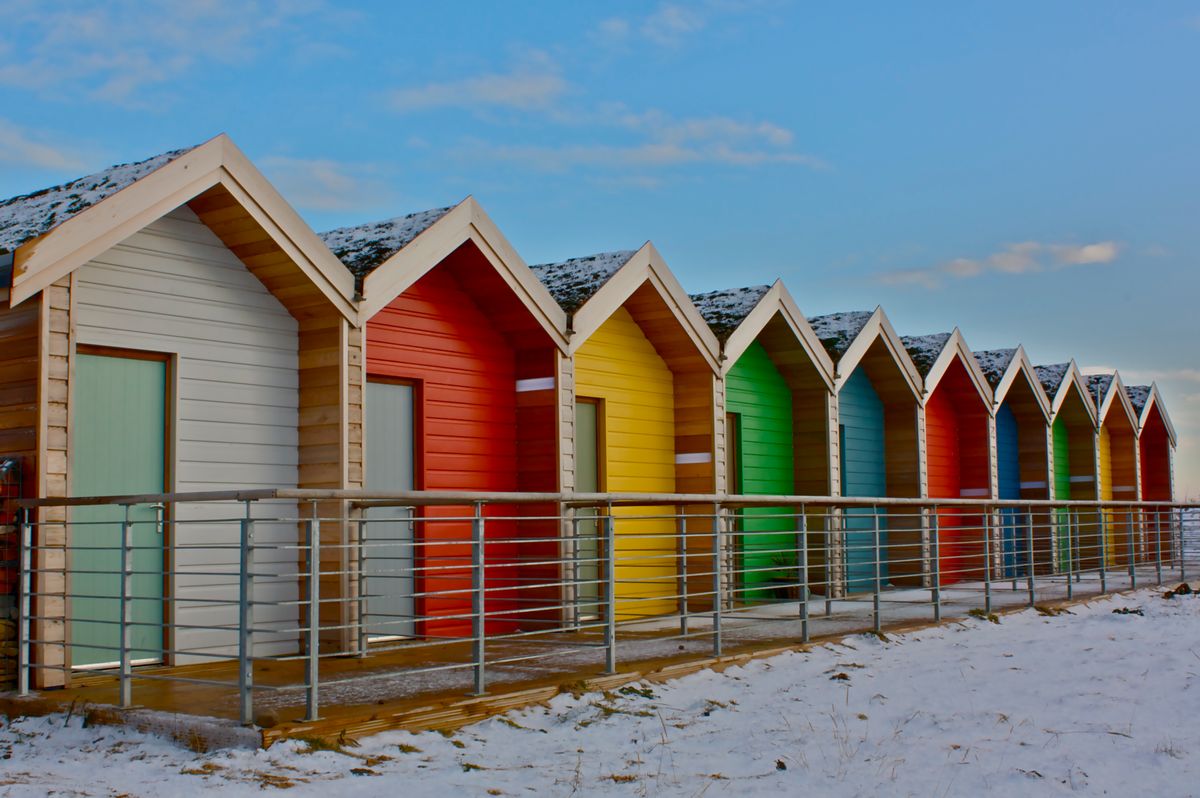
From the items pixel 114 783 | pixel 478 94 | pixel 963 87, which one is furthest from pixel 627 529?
pixel 114 783

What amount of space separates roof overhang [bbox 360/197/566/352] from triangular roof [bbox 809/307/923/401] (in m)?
5.37

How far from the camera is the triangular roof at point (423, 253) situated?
10195 millimetres

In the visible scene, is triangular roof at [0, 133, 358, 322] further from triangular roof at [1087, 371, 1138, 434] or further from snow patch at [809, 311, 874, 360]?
triangular roof at [1087, 371, 1138, 434]

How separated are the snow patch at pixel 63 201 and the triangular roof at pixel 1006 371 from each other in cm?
1405

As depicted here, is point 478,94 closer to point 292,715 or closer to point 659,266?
point 659,266

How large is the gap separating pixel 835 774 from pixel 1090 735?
1885 millimetres

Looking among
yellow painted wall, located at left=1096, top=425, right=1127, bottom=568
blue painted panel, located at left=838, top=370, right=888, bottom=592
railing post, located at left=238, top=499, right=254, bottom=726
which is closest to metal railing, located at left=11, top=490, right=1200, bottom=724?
railing post, located at left=238, top=499, right=254, bottom=726

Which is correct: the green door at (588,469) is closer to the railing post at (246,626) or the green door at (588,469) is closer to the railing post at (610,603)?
the railing post at (610,603)

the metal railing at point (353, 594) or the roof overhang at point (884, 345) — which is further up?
the roof overhang at point (884, 345)

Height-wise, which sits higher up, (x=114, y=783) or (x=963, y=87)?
(x=963, y=87)

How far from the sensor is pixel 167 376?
934 centimetres

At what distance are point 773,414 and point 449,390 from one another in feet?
18.4

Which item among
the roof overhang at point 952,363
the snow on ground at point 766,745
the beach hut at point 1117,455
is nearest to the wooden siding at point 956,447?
the roof overhang at point 952,363

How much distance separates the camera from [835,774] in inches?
253
